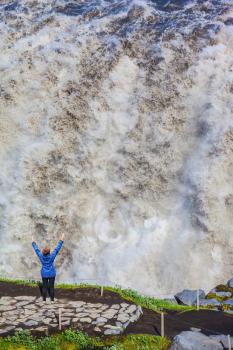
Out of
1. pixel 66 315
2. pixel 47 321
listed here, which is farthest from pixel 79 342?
pixel 66 315

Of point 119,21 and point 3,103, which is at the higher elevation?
point 119,21

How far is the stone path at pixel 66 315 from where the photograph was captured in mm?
13470

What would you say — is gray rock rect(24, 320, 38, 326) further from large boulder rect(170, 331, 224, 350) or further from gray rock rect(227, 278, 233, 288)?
gray rock rect(227, 278, 233, 288)

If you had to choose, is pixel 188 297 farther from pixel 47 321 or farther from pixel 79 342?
pixel 79 342

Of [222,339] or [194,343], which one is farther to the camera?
[222,339]

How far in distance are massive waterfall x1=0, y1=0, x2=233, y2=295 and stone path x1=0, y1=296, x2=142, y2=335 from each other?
645 centimetres

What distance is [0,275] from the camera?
75.0 feet

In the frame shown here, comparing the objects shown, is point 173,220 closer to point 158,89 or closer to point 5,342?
point 158,89

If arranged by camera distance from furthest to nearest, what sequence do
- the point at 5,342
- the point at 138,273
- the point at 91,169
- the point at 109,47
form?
the point at 109,47, the point at 91,169, the point at 138,273, the point at 5,342

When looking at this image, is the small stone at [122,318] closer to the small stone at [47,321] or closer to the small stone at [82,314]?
the small stone at [82,314]

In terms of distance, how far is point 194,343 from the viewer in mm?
12117

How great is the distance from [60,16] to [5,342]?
25654mm

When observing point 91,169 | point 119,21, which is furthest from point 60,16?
point 91,169

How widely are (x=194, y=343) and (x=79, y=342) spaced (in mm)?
3009
